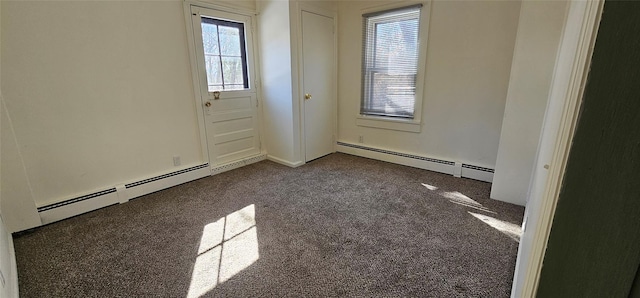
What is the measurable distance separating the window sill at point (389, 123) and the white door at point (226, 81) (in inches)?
62.2

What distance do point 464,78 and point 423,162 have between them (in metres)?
1.14

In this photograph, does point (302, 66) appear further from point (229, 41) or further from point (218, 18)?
point (218, 18)

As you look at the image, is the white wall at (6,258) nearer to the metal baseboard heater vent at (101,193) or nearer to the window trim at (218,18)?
the metal baseboard heater vent at (101,193)

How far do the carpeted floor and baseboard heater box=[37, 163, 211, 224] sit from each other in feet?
0.31

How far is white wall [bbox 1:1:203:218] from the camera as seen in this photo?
7.32 feet

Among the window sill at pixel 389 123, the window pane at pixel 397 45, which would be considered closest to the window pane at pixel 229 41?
the window pane at pixel 397 45

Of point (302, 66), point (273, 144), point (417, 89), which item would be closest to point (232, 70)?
point (302, 66)

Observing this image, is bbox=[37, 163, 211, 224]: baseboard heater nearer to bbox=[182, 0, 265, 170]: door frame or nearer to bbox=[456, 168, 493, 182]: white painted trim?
bbox=[182, 0, 265, 170]: door frame

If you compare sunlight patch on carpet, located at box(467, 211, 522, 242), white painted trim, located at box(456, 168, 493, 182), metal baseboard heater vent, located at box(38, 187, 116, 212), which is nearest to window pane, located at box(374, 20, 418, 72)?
white painted trim, located at box(456, 168, 493, 182)

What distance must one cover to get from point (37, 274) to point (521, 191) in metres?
3.82

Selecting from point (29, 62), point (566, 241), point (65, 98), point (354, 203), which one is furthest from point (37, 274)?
point (566, 241)

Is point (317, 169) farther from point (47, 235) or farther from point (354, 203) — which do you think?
point (47, 235)

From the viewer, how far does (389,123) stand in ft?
12.8

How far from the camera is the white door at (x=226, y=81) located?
3.26m
